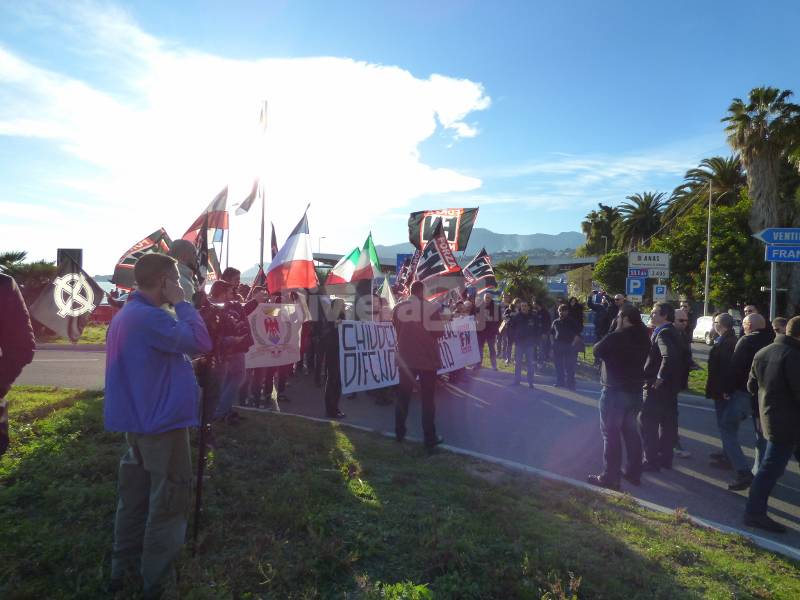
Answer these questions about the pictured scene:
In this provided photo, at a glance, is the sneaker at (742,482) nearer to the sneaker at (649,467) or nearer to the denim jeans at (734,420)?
the denim jeans at (734,420)

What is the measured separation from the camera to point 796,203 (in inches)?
1235

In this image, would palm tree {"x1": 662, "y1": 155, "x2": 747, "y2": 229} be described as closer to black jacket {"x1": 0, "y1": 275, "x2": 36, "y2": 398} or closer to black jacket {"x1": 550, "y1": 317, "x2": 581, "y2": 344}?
black jacket {"x1": 550, "y1": 317, "x2": 581, "y2": 344}

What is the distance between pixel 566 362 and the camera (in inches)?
460

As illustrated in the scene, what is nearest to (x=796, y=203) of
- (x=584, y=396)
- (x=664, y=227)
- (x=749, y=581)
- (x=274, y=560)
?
(x=664, y=227)

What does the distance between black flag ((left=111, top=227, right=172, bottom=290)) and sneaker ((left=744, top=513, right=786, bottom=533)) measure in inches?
322

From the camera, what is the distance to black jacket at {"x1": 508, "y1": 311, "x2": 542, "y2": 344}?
11.6 metres

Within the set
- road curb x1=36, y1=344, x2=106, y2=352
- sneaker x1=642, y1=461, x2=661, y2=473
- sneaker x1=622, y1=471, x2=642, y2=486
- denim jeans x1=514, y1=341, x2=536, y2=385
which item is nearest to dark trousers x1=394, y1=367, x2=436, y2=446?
sneaker x1=622, y1=471, x2=642, y2=486

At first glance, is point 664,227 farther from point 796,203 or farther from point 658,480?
point 658,480

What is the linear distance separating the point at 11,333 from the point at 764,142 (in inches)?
1445

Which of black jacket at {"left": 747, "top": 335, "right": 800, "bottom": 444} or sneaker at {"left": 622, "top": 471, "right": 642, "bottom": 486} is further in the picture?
sneaker at {"left": 622, "top": 471, "right": 642, "bottom": 486}

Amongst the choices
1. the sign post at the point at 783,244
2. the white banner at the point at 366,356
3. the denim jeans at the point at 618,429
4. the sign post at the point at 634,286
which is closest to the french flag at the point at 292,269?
the white banner at the point at 366,356

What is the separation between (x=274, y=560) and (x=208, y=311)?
174 centimetres

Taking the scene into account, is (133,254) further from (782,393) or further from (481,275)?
(481,275)

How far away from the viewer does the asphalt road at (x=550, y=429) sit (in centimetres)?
550
